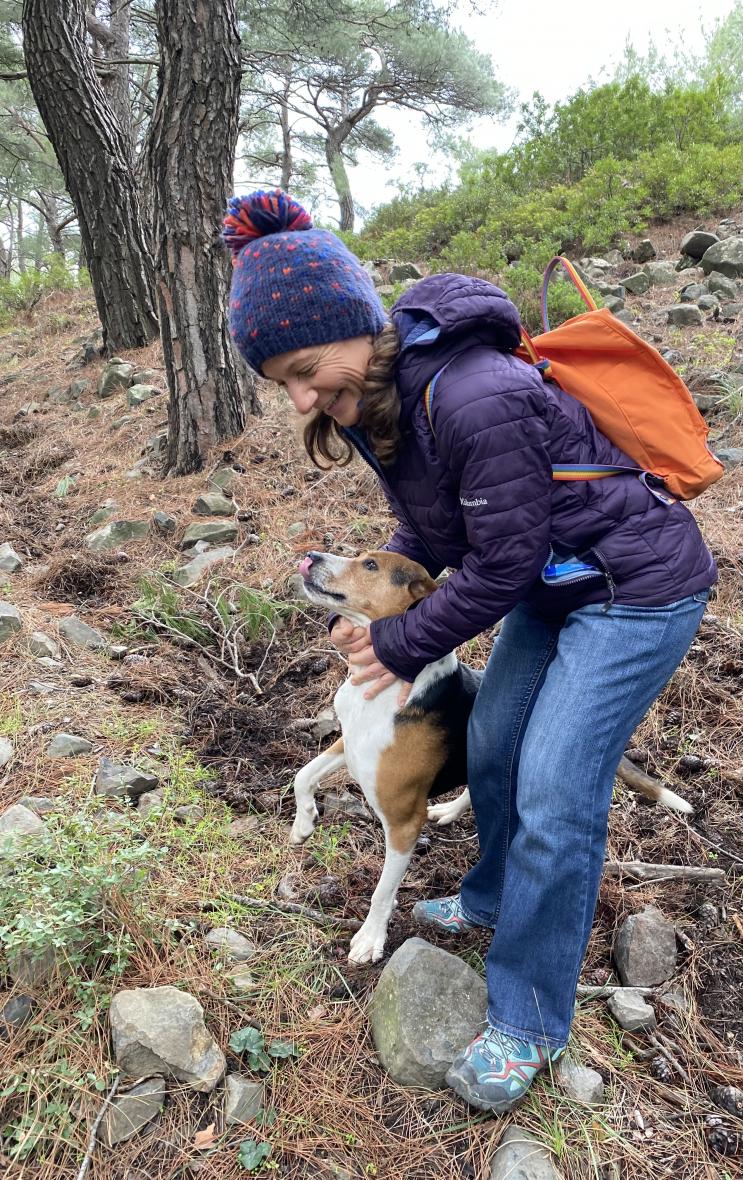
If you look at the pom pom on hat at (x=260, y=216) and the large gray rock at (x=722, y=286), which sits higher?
the pom pom on hat at (x=260, y=216)

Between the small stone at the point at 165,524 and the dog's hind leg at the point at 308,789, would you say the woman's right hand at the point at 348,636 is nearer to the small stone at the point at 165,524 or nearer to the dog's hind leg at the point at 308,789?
the dog's hind leg at the point at 308,789

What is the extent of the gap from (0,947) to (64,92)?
357 inches

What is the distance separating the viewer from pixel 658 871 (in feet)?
9.56

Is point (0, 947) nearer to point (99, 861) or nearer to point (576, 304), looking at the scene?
point (99, 861)

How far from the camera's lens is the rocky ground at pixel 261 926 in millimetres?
2080

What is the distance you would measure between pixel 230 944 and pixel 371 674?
42.1 inches

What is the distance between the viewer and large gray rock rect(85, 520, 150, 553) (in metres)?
5.55

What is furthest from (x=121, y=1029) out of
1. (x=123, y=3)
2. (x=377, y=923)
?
(x=123, y=3)

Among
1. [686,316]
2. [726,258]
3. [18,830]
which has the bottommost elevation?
Answer: [18,830]

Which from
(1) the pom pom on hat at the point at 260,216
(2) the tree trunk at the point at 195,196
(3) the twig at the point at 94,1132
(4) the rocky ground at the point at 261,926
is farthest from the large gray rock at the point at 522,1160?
(2) the tree trunk at the point at 195,196

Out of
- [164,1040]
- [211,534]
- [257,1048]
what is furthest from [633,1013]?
[211,534]

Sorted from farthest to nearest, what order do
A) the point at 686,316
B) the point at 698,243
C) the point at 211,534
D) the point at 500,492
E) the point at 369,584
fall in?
the point at 698,243, the point at 686,316, the point at 211,534, the point at 369,584, the point at 500,492

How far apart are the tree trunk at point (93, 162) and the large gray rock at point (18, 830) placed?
7.81 m

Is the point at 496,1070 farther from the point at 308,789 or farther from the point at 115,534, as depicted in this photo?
the point at 115,534
